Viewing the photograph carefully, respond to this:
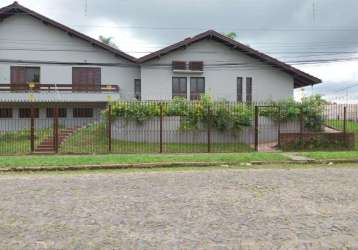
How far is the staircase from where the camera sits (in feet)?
53.6

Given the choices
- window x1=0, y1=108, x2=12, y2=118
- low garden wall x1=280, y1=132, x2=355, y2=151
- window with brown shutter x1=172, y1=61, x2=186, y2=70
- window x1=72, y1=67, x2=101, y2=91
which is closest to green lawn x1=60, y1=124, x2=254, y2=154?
low garden wall x1=280, y1=132, x2=355, y2=151

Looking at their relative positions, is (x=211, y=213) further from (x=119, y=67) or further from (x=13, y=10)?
(x=13, y=10)

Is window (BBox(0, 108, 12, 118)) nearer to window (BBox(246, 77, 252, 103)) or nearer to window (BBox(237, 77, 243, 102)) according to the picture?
window (BBox(237, 77, 243, 102))

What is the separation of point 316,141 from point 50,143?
12.5 meters

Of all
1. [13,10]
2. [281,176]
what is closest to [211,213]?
[281,176]

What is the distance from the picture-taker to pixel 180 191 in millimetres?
7906

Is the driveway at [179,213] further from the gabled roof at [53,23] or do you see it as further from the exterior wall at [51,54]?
the exterior wall at [51,54]

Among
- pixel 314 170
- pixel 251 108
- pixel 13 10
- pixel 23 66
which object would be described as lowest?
pixel 314 170

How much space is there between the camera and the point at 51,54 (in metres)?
28.3

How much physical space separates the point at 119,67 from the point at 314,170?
2059 cm

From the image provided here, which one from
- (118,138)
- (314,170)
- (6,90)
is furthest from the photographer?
(6,90)

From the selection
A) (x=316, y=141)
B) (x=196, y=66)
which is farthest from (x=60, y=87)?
(x=316, y=141)

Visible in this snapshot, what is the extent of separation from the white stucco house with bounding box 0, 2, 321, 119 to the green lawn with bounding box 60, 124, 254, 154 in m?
7.93

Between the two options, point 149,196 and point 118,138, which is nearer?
point 149,196
